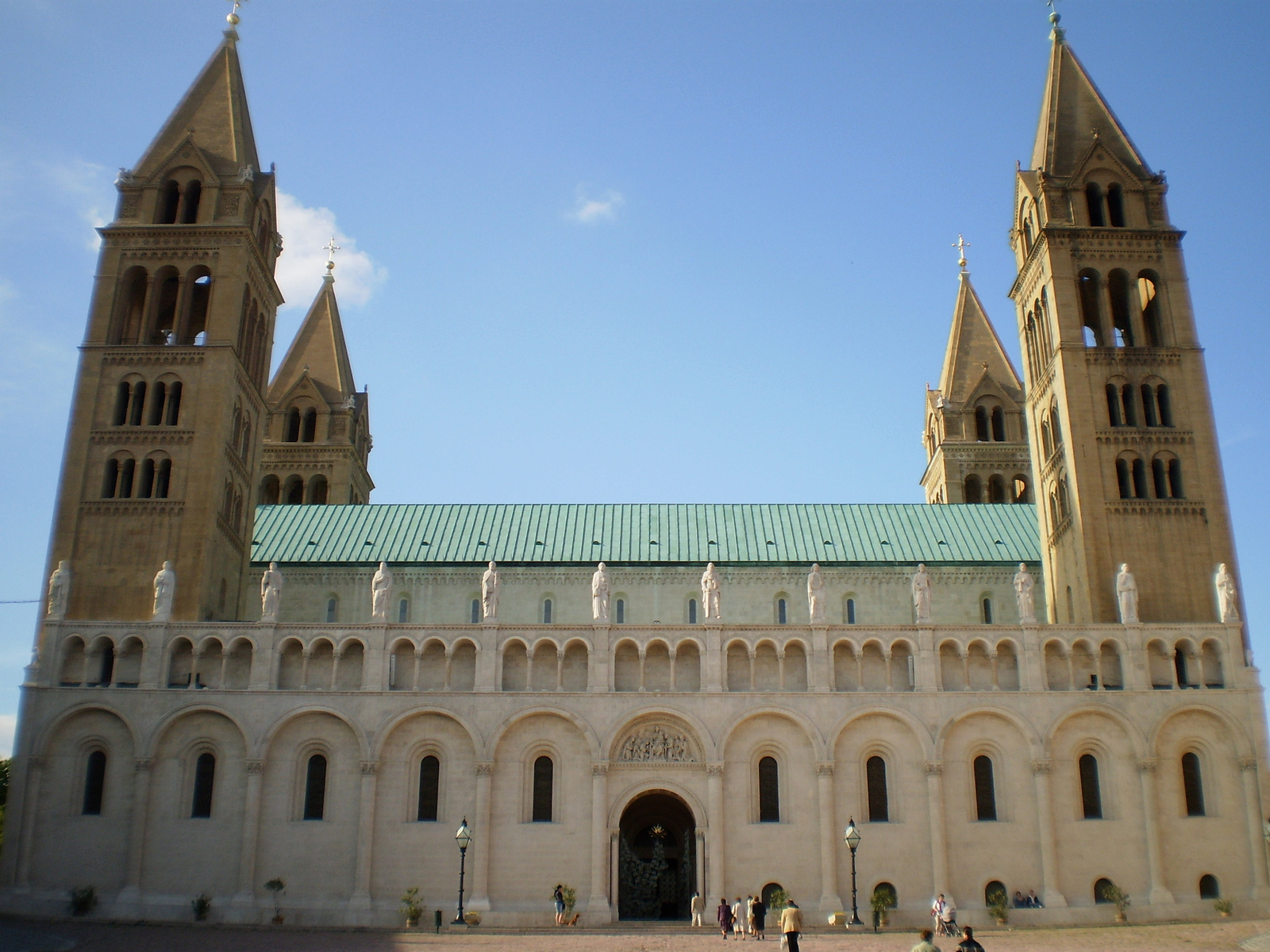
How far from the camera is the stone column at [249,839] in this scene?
40.1m

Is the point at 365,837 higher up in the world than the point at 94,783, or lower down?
lower down

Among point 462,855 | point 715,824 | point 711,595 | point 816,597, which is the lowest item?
point 462,855

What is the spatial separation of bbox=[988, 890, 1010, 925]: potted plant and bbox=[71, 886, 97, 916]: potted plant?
3071cm

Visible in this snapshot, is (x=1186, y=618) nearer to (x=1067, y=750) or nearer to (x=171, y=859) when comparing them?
(x=1067, y=750)

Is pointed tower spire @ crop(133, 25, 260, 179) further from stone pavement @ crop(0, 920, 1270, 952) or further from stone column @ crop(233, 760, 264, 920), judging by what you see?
stone pavement @ crop(0, 920, 1270, 952)

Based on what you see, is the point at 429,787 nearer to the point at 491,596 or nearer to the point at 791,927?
the point at 491,596

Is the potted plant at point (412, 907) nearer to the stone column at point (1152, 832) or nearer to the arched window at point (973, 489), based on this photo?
the stone column at point (1152, 832)

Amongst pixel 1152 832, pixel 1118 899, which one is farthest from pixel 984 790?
pixel 1152 832

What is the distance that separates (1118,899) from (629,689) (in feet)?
60.5

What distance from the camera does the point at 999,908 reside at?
39.2 meters

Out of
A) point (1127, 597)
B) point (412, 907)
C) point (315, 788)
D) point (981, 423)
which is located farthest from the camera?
point (981, 423)

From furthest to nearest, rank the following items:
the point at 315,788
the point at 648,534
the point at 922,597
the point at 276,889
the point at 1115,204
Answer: the point at 648,534, the point at 1115,204, the point at 922,597, the point at 315,788, the point at 276,889

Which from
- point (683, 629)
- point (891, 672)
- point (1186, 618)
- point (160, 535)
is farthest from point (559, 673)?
point (1186, 618)

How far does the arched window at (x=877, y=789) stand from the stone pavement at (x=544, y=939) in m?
5.14
